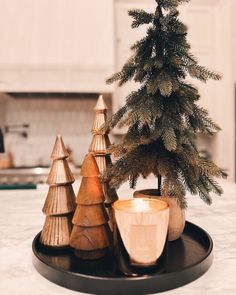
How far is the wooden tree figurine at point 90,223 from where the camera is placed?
0.60 meters

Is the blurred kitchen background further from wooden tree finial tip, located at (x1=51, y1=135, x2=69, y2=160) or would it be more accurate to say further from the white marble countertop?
wooden tree finial tip, located at (x1=51, y1=135, x2=69, y2=160)

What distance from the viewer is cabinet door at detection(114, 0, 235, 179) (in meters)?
3.24

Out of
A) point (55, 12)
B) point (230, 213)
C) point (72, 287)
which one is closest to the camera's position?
point (72, 287)

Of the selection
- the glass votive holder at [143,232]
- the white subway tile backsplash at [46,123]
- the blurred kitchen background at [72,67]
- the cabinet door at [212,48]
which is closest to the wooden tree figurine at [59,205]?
the glass votive holder at [143,232]

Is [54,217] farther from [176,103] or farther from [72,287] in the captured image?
[176,103]

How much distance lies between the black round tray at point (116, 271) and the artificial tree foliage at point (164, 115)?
10 cm

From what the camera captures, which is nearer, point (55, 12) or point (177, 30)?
point (177, 30)

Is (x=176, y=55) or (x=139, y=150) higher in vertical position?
(x=176, y=55)

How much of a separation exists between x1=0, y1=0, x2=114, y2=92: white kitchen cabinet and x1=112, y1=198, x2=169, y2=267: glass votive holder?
2.51 metres

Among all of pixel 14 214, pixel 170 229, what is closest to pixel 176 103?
pixel 170 229

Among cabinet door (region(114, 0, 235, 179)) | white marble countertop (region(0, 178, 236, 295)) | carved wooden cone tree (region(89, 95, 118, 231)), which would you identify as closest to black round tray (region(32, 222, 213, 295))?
white marble countertop (region(0, 178, 236, 295))

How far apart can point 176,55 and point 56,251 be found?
456 millimetres

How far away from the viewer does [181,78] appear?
684mm

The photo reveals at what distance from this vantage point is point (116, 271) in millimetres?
542
